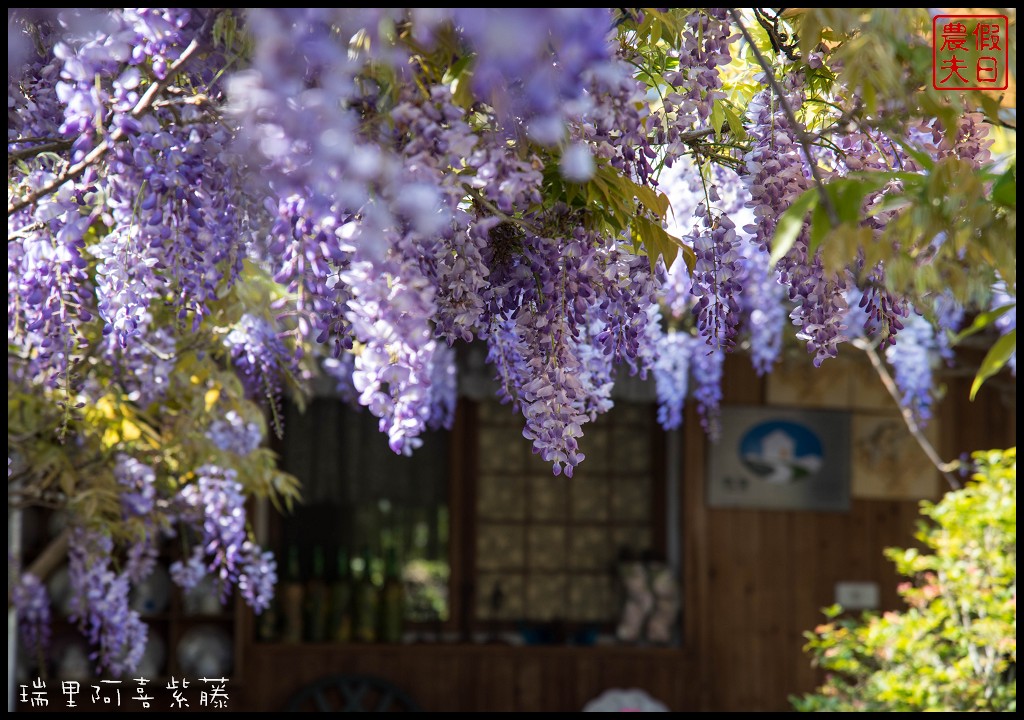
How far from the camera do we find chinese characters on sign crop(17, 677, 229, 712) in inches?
168

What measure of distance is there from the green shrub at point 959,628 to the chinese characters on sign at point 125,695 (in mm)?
2084

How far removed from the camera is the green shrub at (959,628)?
3219 millimetres

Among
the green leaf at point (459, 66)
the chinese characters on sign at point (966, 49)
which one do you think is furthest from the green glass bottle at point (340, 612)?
the green leaf at point (459, 66)

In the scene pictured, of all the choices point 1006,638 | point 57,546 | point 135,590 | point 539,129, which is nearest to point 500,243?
point 539,129

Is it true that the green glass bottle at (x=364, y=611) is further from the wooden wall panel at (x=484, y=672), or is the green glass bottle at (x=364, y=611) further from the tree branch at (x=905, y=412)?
the tree branch at (x=905, y=412)

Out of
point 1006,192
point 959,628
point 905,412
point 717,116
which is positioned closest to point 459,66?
point 1006,192

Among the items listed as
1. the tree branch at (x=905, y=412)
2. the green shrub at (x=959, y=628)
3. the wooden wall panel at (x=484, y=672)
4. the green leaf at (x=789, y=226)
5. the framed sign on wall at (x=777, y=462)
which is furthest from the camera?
the framed sign on wall at (x=777, y=462)

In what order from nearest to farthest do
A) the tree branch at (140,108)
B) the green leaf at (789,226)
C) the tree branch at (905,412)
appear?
the green leaf at (789,226) < the tree branch at (140,108) < the tree branch at (905,412)

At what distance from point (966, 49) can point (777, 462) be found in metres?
4.31

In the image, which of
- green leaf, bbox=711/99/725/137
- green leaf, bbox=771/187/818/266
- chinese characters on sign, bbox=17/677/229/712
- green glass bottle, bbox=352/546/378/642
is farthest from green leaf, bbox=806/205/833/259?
green glass bottle, bbox=352/546/378/642

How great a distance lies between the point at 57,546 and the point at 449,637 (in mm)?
2078

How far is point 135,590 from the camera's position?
17.2 feet

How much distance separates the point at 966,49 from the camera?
1.51 meters

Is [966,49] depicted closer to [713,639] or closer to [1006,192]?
[1006,192]
